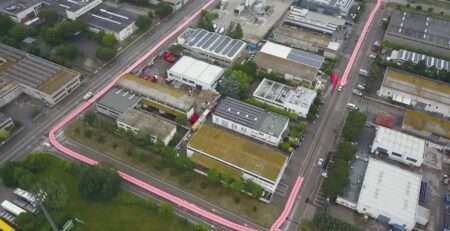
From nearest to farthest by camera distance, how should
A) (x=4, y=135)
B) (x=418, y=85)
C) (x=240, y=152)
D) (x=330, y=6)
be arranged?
(x=240, y=152) → (x=4, y=135) → (x=418, y=85) → (x=330, y=6)

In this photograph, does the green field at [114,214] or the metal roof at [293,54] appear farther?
the metal roof at [293,54]

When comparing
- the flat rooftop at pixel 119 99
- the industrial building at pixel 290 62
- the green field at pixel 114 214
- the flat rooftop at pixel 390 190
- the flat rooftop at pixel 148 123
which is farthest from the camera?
the industrial building at pixel 290 62

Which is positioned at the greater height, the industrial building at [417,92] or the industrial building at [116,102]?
the industrial building at [417,92]

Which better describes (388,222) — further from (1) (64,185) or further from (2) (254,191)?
(1) (64,185)

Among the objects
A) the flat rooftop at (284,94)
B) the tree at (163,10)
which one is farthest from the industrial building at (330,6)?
the tree at (163,10)

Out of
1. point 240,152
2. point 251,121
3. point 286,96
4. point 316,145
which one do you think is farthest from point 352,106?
point 240,152

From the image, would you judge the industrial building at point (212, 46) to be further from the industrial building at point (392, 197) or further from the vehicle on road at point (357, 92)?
the industrial building at point (392, 197)

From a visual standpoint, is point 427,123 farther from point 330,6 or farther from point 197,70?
point 197,70
